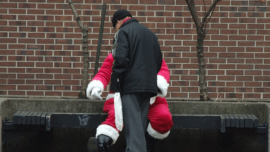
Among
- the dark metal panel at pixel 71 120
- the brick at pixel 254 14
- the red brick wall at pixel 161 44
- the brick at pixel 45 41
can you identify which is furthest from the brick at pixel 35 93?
the brick at pixel 254 14

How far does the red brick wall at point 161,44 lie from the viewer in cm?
717

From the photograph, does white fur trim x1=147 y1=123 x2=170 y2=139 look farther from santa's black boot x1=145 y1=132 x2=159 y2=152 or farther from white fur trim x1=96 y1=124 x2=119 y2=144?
white fur trim x1=96 y1=124 x2=119 y2=144

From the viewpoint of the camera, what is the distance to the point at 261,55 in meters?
7.21

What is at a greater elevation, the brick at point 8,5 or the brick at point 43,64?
the brick at point 8,5

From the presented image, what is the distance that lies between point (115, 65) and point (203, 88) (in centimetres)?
215

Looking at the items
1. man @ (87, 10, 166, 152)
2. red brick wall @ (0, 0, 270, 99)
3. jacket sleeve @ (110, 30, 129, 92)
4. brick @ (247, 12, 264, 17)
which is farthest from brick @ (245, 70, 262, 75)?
jacket sleeve @ (110, 30, 129, 92)

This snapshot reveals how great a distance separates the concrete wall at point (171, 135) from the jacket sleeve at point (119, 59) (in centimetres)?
128

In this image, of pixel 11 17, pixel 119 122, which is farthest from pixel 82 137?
pixel 11 17

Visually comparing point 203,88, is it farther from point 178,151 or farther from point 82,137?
point 82,137

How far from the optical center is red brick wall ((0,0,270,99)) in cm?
717

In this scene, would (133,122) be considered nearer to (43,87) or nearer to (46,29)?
(43,87)

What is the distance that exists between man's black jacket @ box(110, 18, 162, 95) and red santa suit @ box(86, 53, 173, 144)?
25 cm

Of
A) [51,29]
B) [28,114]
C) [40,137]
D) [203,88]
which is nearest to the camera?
[28,114]

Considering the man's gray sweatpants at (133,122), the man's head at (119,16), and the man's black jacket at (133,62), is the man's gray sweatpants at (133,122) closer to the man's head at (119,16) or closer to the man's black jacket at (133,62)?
the man's black jacket at (133,62)
